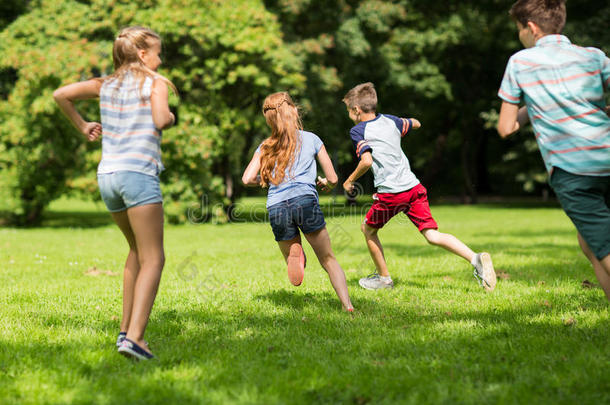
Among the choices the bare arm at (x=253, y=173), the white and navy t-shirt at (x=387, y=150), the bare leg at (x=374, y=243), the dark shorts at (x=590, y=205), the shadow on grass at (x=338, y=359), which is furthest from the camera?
the bare leg at (x=374, y=243)

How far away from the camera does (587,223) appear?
10.9 feet

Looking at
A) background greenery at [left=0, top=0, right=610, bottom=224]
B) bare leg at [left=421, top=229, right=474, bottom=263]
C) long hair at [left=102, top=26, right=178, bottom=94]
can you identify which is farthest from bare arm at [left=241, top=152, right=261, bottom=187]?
background greenery at [left=0, top=0, right=610, bottom=224]

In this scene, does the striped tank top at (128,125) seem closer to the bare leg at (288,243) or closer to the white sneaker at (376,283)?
the bare leg at (288,243)

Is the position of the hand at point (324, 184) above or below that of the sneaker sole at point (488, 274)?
above

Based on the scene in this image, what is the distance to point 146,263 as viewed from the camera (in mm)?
3586

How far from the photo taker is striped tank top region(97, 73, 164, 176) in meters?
3.46

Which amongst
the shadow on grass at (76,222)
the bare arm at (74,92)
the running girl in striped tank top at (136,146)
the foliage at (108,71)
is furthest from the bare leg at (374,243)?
the shadow on grass at (76,222)

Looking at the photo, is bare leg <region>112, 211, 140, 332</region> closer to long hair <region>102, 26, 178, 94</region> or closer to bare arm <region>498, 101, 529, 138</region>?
long hair <region>102, 26, 178, 94</region>

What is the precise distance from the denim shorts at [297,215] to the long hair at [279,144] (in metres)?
0.21

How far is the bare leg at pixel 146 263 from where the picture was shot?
3.51 metres

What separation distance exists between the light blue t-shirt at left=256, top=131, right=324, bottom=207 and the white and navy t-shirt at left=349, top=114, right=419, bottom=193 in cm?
86

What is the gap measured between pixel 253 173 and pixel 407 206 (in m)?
1.87

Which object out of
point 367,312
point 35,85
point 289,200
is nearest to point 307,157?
point 289,200

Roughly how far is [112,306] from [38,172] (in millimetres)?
13613
